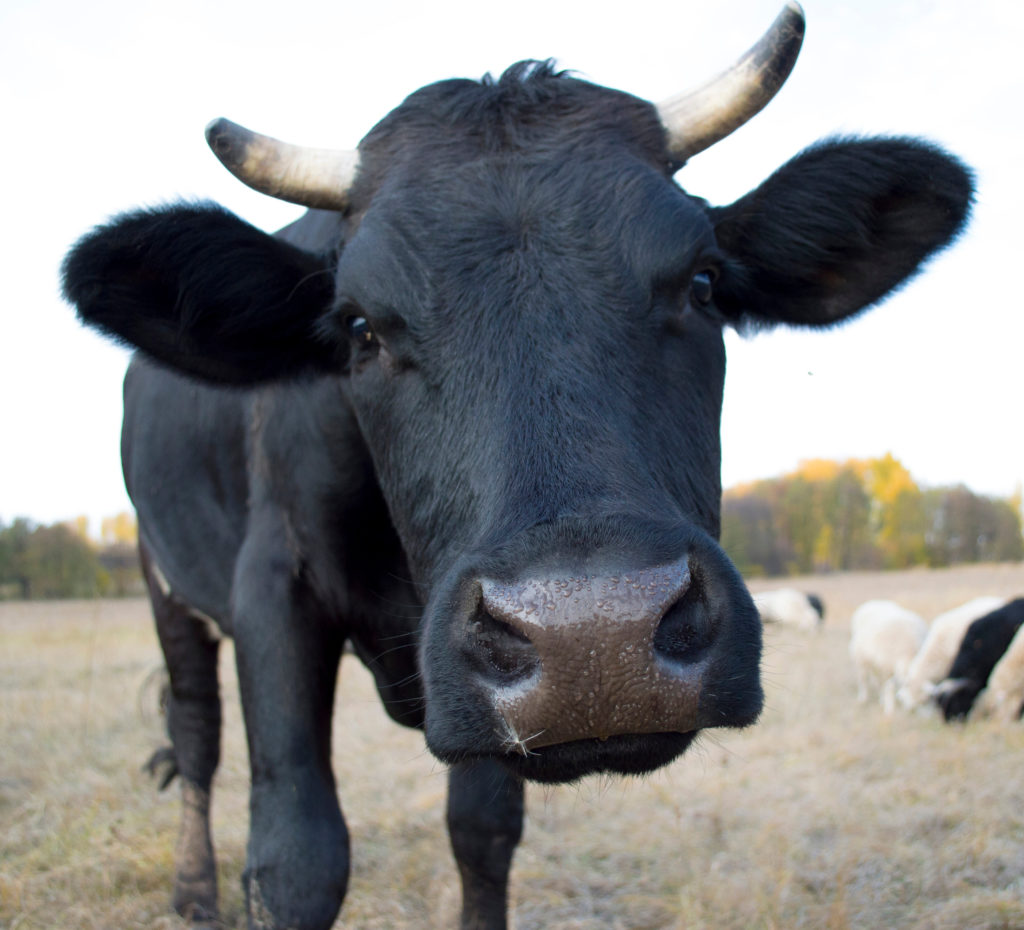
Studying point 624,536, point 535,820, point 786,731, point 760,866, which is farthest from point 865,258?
point 786,731

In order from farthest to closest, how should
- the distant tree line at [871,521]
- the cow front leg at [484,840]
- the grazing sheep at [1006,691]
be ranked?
1. the distant tree line at [871,521]
2. the grazing sheep at [1006,691]
3. the cow front leg at [484,840]

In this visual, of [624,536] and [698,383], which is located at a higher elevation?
[698,383]

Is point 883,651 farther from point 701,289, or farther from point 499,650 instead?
point 499,650

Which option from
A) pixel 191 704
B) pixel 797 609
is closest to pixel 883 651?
pixel 797 609

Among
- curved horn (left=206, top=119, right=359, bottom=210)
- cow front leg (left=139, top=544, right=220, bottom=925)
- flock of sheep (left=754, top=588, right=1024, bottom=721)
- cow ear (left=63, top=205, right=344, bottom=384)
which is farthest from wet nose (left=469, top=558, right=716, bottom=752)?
flock of sheep (left=754, top=588, right=1024, bottom=721)

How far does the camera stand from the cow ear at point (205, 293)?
2521 millimetres

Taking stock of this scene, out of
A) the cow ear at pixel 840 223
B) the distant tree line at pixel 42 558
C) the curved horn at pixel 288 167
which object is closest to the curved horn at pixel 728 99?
the cow ear at pixel 840 223

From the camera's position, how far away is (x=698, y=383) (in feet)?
7.34

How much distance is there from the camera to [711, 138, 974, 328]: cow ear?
2.65 m

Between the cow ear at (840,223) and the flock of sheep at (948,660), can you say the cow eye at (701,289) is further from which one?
the flock of sheep at (948,660)

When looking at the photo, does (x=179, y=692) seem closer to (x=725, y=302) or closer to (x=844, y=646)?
(x=725, y=302)

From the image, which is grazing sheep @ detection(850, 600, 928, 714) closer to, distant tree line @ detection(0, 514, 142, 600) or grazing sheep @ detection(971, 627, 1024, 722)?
grazing sheep @ detection(971, 627, 1024, 722)

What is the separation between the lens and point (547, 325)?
1887mm

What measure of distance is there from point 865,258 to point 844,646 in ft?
48.2
